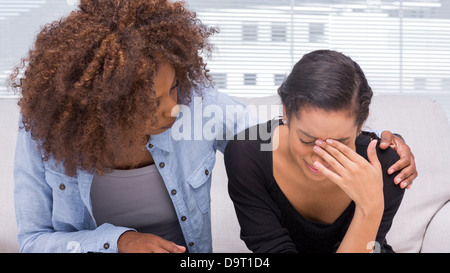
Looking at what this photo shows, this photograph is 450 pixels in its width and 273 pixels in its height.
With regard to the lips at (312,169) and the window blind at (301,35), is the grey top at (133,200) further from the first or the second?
the window blind at (301,35)

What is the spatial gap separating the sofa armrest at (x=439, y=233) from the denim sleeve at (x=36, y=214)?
1139 millimetres

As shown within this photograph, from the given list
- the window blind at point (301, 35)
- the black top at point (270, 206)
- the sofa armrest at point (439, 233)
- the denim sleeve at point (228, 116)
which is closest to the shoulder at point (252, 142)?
the black top at point (270, 206)

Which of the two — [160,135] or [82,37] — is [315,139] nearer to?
[160,135]

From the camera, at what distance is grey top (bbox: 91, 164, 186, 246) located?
50.3 inches

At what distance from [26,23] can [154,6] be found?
1776mm

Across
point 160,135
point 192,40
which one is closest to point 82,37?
point 192,40

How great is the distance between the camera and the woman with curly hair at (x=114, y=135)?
3.34 ft

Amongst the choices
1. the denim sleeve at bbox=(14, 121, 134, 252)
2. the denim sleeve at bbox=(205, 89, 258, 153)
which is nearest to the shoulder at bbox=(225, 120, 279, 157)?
the denim sleeve at bbox=(205, 89, 258, 153)

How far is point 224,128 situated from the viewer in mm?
1427

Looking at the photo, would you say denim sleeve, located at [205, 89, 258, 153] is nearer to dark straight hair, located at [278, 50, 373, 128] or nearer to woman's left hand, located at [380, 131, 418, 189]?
dark straight hair, located at [278, 50, 373, 128]

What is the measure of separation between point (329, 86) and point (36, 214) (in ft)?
2.74

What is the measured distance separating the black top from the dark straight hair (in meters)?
0.18

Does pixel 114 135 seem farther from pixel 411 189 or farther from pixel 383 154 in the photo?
pixel 411 189

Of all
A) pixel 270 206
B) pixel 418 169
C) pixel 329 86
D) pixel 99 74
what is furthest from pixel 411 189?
pixel 99 74
